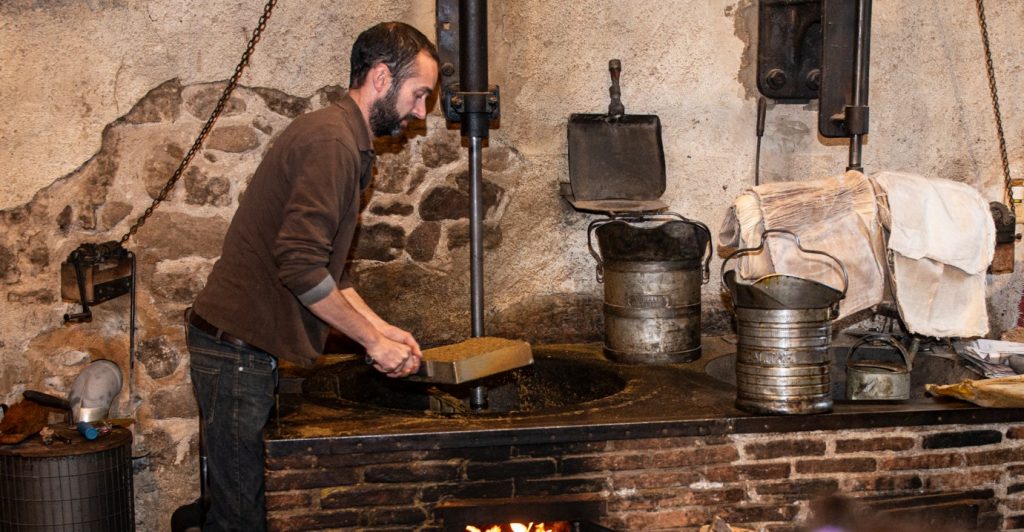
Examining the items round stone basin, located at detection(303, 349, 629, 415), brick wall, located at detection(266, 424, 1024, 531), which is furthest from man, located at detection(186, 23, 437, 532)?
round stone basin, located at detection(303, 349, 629, 415)

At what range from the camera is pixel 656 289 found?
4.12m

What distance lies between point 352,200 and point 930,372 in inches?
98.3

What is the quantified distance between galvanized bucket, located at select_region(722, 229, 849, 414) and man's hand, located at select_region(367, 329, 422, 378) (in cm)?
109

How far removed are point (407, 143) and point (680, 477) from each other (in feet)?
6.17

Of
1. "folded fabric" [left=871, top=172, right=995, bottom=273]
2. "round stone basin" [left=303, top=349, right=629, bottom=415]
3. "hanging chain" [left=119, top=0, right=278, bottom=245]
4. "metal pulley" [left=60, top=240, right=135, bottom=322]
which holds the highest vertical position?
"hanging chain" [left=119, top=0, right=278, bottom=245]

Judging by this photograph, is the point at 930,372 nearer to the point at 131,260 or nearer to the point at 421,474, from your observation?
the point at 421,474

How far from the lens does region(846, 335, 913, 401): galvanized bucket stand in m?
3.99

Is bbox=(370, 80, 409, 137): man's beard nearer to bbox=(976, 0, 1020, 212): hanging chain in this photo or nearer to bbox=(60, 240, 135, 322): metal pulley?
bbox=(60, 240, 135, 322): metal pulley

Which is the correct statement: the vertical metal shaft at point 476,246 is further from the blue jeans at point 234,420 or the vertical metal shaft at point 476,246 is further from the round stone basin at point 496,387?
the blue jeans at point 234,420

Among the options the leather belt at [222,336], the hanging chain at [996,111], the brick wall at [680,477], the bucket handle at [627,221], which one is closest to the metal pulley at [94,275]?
the leather belt at [222,336]

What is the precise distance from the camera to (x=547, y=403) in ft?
14.1

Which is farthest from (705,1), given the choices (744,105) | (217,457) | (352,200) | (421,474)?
(217,457)

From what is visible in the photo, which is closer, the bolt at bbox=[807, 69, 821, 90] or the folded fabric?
the folded fabric

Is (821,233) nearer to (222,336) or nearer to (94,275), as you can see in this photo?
(222,336)
